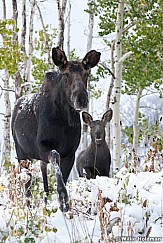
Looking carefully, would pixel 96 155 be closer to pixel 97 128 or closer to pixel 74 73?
pixel 97 128

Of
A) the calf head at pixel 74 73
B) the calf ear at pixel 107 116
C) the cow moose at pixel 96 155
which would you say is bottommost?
the cow moose at pixel 96 155

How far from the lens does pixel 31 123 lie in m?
7.23

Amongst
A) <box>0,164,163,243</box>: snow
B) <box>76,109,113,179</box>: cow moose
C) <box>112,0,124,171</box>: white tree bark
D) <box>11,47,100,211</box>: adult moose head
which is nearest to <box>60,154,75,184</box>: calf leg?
<box>11,47,100,211</box>: adult moose head

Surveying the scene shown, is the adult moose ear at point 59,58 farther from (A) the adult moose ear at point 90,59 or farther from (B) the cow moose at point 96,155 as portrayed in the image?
(B) the cow moose at point 96,155

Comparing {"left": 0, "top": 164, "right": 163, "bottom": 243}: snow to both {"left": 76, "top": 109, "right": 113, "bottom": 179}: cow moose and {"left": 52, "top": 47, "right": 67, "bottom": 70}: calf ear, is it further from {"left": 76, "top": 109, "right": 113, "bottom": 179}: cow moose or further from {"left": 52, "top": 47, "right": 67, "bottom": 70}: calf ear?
{"left": 76, "top": 109, "right": 113, "bottom": 179}: cow moose

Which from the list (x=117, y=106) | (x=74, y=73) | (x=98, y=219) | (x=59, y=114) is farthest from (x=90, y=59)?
(x=117, y=106)

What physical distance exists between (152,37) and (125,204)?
14.8 meters

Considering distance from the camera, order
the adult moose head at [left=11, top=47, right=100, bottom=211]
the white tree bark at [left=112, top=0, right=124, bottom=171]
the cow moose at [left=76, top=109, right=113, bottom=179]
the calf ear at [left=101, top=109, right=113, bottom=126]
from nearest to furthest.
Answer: the adult moose head at [left=11, top=47, right=100, bottom=211] → the cow moose at [left=76, top=109, right=113, bottom=179] → the calf ear at [left=101, top=109, right=113, bottom=126] → the white tree bark at [left=112, top=0, right=124, bottom=171]

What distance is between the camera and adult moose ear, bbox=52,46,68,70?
6453 millimetres

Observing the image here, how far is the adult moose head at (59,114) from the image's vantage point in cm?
634

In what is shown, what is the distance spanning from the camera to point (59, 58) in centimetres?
653

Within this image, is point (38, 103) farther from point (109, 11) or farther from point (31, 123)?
point (109, 11)

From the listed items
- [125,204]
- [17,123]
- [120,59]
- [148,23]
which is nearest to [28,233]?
[125,204]

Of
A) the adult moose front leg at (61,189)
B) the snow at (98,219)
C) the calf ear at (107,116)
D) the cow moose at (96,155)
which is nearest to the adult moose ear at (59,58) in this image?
the adult moose front leg at (61,189)
